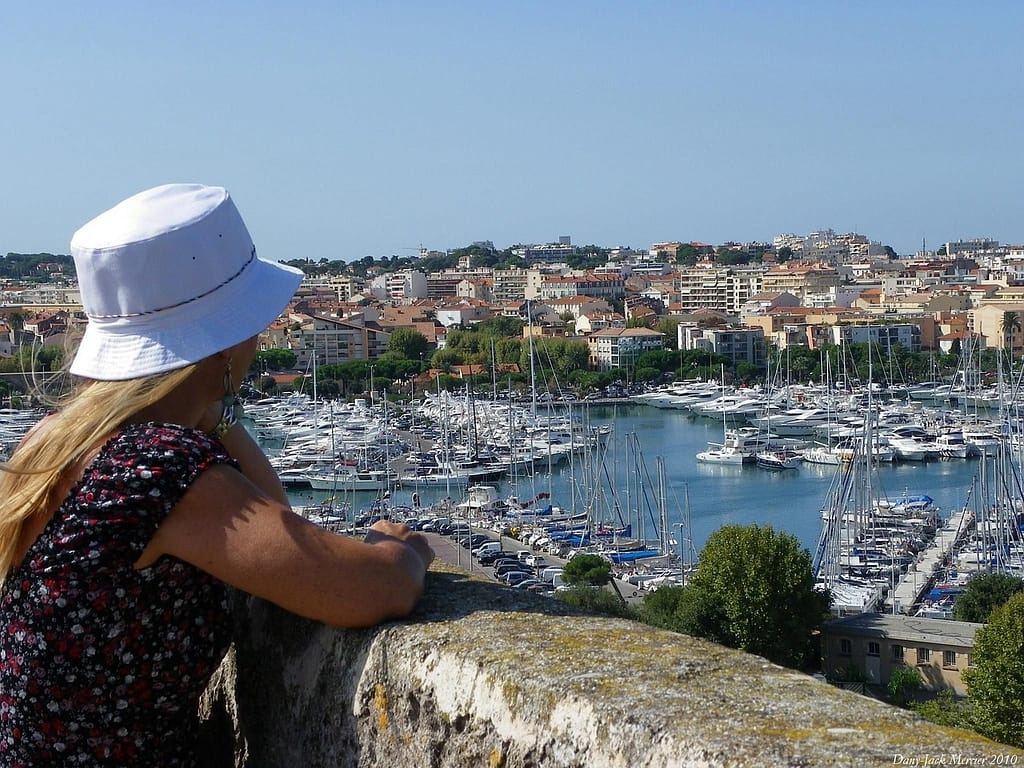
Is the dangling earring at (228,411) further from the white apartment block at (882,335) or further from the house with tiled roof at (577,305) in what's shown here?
the house with tiled roof at (577,305)

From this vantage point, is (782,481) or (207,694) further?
(782,481)

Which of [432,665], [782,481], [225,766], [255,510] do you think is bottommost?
[782,481]

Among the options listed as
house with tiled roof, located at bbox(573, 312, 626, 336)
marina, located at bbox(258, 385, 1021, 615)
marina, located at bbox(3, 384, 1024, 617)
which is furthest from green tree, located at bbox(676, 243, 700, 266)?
marina, located at bbox(258, 385, 1021, 615)

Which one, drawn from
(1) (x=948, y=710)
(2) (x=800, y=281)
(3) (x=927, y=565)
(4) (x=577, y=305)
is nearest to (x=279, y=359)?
(4) (x=577, y=305)

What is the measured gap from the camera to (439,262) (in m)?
83.9

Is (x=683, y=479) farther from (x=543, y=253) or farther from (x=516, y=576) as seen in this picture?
(x=543, y=253)

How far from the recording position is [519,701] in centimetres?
83

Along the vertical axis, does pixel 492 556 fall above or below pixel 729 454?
above

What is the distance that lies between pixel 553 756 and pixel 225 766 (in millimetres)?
388

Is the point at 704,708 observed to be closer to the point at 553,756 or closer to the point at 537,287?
the point at 553,756

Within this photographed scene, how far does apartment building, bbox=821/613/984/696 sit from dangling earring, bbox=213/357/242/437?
1066cm

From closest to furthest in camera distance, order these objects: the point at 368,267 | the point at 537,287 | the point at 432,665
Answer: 1. the point at 432,665
2. the point at 537,287
3. the point at 368,267

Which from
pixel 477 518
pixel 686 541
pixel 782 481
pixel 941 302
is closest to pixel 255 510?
pixel 686 541

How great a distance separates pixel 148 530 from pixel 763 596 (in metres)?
11.2
